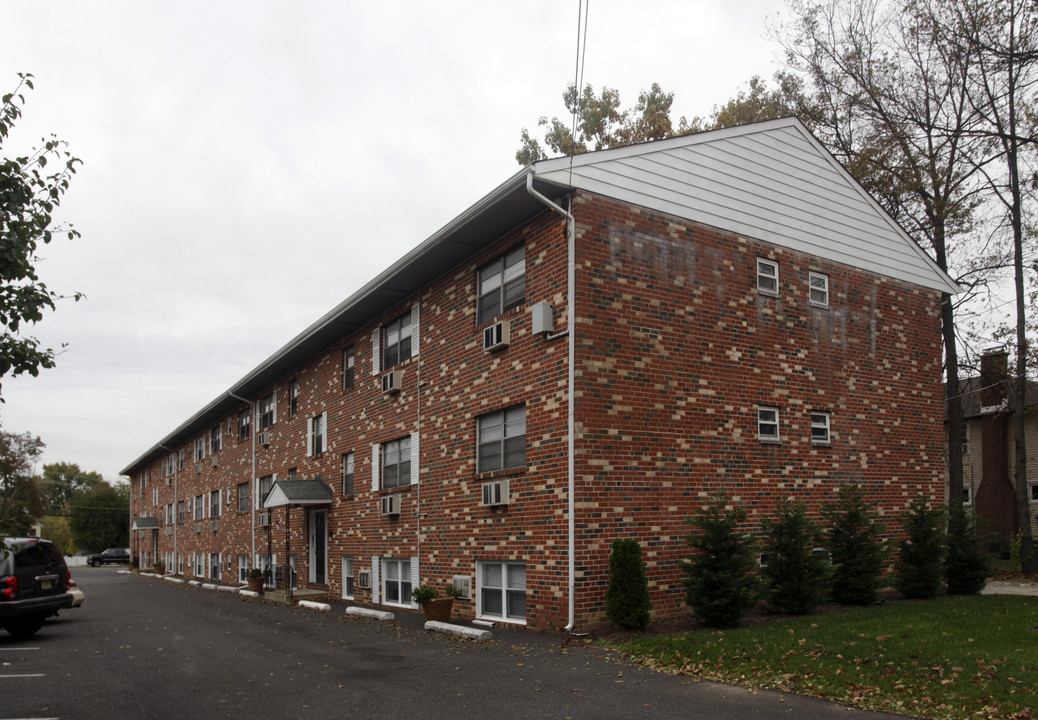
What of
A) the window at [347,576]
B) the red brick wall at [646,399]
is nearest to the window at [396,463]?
the red brick wall at [646,399]

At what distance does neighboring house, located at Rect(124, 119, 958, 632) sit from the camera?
43.0 ft

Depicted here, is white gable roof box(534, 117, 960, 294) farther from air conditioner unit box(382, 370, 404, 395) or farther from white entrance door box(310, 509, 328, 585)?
white entrance door box(310, 509, 328, 585)

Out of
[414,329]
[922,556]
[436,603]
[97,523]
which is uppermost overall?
[414,329]

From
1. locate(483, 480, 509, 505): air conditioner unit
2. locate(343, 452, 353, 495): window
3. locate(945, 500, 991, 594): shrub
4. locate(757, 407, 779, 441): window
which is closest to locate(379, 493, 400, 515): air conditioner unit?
locate(343, 452, 353, 495): window

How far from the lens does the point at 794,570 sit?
1316cm

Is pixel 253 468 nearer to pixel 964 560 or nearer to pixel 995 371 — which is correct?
pixel 964 560

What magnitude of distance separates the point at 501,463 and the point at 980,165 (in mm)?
20000

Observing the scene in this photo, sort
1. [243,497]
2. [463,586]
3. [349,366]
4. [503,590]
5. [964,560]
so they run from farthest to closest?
[243,497] → [349,366] → [964,560] → [463,586] → [503,590]

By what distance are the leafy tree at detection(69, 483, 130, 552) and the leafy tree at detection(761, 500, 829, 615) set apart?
91.7 metres

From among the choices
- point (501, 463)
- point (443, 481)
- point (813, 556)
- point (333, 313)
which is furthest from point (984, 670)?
point (333, 313)

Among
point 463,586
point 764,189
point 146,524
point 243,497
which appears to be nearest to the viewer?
point 463,586

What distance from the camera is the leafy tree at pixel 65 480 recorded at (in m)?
119

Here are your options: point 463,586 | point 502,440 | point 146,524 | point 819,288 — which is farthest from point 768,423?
point 146,524

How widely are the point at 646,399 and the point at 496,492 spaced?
118 inches
